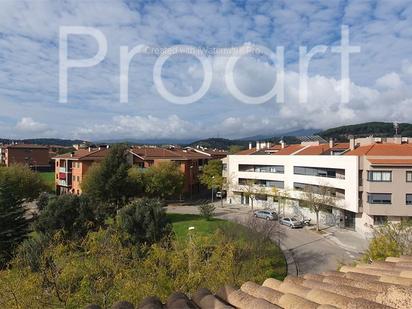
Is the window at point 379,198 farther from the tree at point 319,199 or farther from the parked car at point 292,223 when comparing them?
the parked car at point 292,223

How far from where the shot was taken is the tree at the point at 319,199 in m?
41.0

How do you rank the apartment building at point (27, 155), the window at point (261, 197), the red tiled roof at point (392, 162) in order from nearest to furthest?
1. the red tiled roof at point (392, 162)
2. the window at point (261, 197)
3. the apartment building at point (27, 155)

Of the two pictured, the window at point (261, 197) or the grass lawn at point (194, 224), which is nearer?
the grass lawn at point (194, 224)

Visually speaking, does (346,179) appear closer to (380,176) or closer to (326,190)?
(326,190)

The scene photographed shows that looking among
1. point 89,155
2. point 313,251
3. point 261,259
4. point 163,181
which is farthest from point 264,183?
point 261,259

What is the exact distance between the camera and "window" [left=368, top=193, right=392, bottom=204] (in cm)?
3700

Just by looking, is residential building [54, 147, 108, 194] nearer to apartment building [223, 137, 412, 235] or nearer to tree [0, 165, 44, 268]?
apartment building [223, 137, 412, 235]

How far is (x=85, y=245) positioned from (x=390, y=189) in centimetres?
3024

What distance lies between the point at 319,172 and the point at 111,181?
25.4m

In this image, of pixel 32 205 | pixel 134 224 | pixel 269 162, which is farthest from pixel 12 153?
pixel 134 224

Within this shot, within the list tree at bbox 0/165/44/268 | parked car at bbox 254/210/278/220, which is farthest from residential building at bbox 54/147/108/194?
tree at bbox 0/165/44/268

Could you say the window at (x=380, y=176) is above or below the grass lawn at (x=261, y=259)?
above

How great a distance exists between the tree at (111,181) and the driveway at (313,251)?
68.3 feet

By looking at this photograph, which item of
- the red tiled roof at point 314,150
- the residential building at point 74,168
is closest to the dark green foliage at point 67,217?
the residential building at point 74,168
